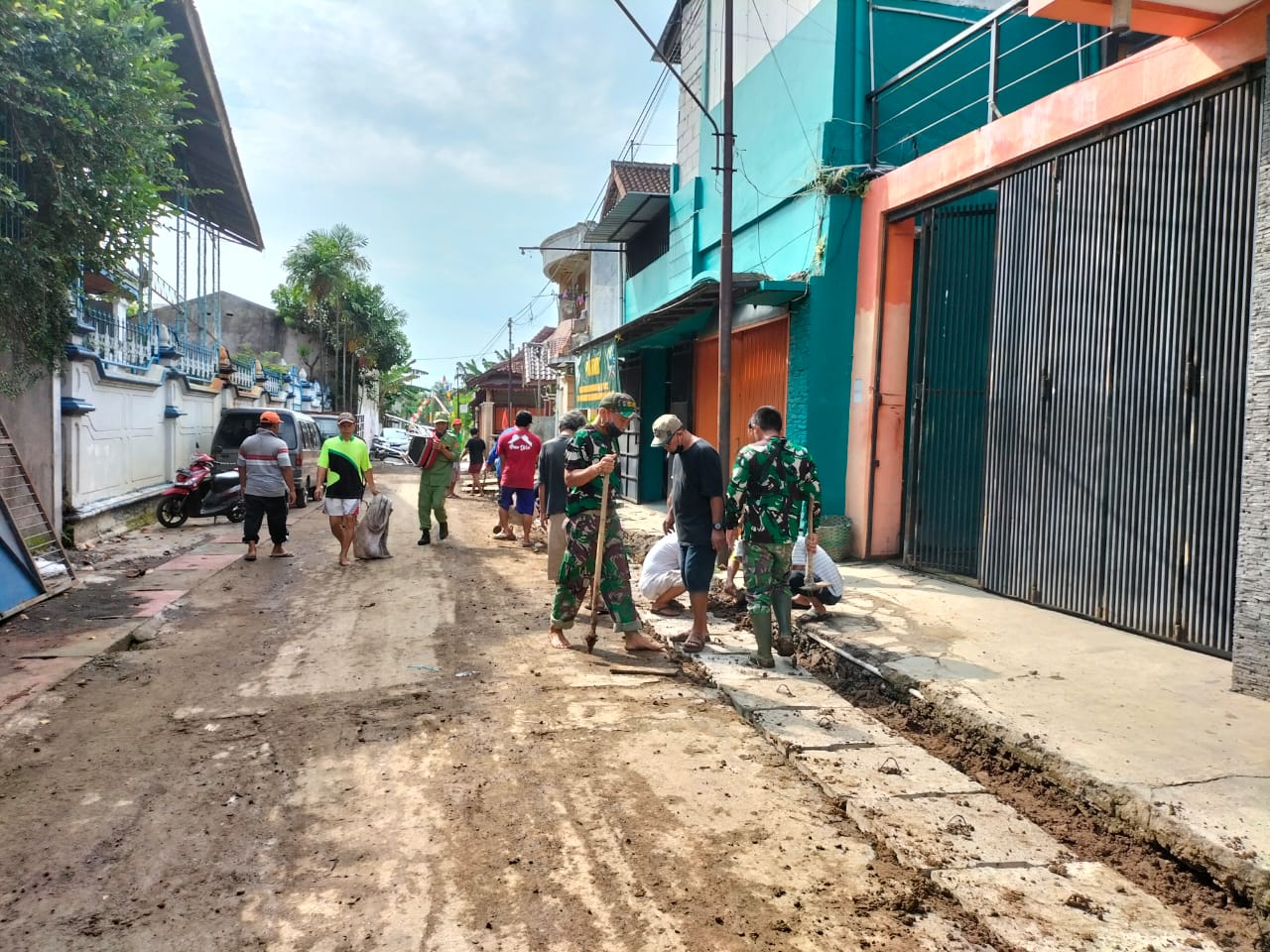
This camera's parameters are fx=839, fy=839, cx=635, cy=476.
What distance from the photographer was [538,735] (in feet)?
14.1

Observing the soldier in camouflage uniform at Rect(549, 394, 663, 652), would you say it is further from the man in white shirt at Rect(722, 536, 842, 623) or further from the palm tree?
the palm tree

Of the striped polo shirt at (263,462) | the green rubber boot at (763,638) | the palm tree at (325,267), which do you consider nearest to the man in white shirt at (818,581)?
the green rubber boot at (763,638)

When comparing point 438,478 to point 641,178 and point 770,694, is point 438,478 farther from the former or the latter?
point 641,178

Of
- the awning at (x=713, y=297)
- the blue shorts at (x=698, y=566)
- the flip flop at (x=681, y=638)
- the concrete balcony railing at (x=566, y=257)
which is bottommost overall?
the flip flop at (x=681, y=638)

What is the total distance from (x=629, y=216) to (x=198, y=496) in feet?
31.7

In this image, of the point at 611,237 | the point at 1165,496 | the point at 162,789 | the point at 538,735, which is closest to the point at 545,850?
the point at 538,735

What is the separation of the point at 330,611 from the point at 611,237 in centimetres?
1374

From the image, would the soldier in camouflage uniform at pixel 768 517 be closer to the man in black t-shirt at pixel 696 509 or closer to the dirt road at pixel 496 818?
the man in black t-shirt at pixel 696 509

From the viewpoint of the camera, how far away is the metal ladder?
764cm

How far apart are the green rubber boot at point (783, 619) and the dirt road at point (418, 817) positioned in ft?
2.76

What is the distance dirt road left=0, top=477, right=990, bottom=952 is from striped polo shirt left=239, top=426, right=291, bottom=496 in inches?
153

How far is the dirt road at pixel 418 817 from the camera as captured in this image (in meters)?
2.66

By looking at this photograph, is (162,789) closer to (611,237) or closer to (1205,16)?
(1205,16)

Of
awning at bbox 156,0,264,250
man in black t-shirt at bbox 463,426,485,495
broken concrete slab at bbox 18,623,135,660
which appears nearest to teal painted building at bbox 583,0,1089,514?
broken concrete slab at bbox 18,623,135,660
